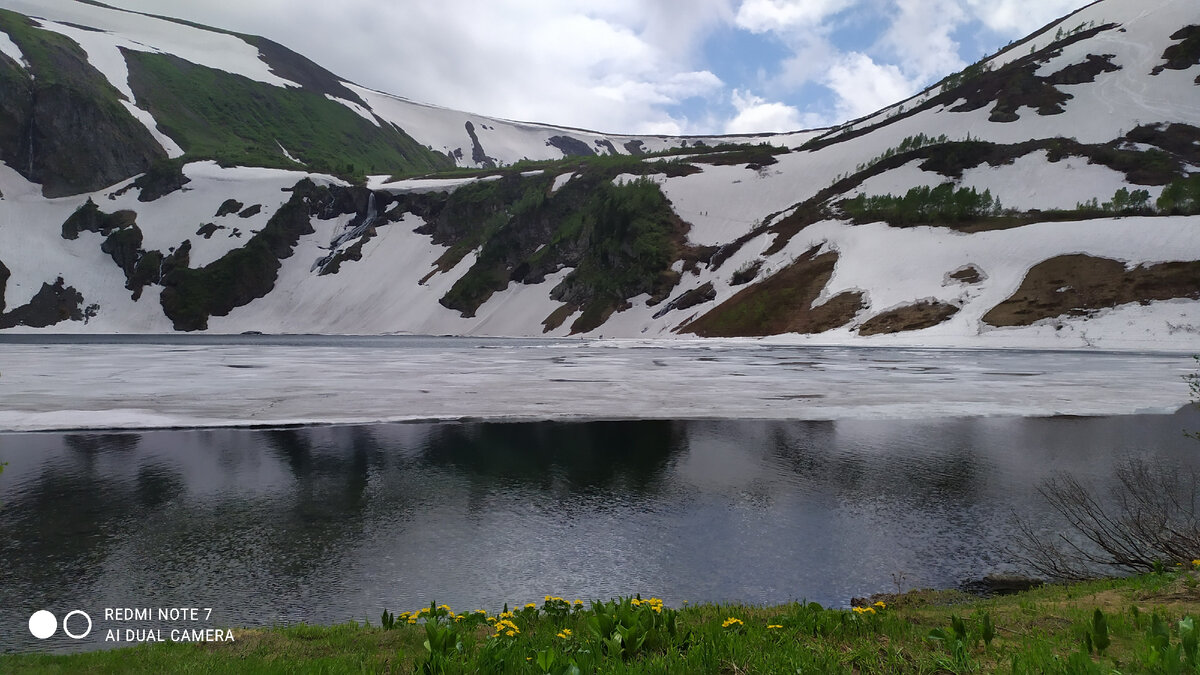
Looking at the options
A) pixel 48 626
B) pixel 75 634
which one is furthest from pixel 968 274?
pixel 48 626

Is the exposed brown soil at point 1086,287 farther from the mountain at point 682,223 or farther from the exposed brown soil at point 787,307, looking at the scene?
the exposed brown soil at point 787,307

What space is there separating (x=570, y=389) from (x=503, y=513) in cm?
1984

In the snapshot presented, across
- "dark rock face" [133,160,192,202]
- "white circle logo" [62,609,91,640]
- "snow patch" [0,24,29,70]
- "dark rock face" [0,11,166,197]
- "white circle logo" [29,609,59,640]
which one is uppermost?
"snow patch" [0,24,29,70]

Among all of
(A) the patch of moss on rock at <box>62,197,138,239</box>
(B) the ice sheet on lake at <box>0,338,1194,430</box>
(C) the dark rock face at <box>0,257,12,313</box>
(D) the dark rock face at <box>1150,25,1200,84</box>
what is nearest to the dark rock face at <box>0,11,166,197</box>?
(A) the patch of moss on rock at <box>62,197,138,239</box>

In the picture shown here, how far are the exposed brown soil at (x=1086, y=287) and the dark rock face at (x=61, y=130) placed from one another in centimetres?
19045

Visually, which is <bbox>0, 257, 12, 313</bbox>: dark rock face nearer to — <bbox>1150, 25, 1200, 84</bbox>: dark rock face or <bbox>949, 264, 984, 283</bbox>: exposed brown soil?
<bbox>949, 264, 984, 283</bbox>: exposed brown soil

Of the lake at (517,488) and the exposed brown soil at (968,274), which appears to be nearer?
the lake at (517,488)

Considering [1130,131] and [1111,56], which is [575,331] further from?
[1111,56]

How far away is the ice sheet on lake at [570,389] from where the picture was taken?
26900 mm

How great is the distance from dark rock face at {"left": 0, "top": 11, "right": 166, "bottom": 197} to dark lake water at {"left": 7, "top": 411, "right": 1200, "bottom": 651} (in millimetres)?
178659

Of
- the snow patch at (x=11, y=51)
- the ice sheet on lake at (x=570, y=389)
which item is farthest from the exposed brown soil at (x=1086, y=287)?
the snow patch at (x=11, y=51)

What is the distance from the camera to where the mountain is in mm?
75250

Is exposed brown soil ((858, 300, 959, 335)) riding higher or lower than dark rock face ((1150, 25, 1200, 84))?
lower

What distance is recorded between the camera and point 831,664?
532cm
